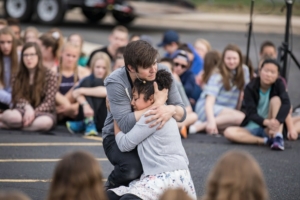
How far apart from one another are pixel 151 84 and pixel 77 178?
189cm

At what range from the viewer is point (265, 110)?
29.4ft

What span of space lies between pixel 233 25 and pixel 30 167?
14.8 m

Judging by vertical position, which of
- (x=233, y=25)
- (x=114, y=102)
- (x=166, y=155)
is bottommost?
(x=233, y=25)

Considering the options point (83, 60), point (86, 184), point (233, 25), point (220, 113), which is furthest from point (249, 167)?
point (233, 25)

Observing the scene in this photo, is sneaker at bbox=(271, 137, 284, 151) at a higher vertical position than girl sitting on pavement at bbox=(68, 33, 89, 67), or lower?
lower

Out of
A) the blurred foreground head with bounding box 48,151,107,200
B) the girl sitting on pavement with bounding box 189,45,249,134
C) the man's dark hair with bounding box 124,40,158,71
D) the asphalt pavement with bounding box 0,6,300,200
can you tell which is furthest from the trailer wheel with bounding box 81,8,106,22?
the blurred foreground head with bounding box 48,151,107,200

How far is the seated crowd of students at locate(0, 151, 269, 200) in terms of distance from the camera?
3977mm

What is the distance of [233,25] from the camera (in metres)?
21.6

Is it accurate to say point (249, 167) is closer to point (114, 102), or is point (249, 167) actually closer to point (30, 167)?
point (114, 102)

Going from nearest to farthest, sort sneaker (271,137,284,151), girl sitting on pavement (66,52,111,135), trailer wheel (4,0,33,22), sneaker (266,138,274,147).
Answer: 1. sneaker (271,137,284,151)
2. sneaker (266,138,274,147)
3. girl sitting on pavement (66,52,111,135)
4. trailer wheel (4,0,33,22)

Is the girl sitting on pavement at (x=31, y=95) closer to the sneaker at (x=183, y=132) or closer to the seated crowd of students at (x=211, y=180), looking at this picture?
the sneaker at (x=183, y=132)

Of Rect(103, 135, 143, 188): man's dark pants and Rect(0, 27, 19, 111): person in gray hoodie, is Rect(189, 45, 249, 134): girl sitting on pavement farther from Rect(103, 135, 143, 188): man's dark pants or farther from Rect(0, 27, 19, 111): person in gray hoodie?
Rect(103, 135, 143, 188): man's dark pants

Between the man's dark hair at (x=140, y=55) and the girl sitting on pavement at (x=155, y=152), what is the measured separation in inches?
7.8

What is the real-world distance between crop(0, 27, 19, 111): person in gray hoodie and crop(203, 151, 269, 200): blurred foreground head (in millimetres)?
5907
